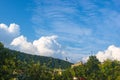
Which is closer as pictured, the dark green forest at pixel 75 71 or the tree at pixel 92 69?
the dark green forest at pixel 75 71

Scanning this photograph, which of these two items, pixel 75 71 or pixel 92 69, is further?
pixel 92 69

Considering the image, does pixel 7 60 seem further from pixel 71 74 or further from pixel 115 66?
pixel 115 66

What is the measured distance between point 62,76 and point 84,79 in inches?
500

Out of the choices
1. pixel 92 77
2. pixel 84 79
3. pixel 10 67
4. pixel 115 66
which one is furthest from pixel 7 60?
pixel 115 66

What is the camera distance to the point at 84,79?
16438cm

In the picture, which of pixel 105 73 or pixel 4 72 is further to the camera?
pixel 105 73

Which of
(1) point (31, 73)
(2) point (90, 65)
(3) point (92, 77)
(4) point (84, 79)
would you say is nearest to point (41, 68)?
(1) point (31, 73)

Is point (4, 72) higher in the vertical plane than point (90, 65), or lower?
lower

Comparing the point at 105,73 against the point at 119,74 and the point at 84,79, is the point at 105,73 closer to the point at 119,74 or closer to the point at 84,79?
the point at 119,74

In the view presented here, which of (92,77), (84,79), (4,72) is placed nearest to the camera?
(4,72)

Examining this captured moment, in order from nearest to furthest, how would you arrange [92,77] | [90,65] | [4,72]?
[4,72] → [92,77] → [90,65]

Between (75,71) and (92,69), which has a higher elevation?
(92,69)

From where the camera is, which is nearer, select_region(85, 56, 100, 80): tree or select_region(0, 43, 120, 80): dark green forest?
select_region(0, 43, 120, 80): dark green forest

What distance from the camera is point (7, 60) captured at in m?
110
